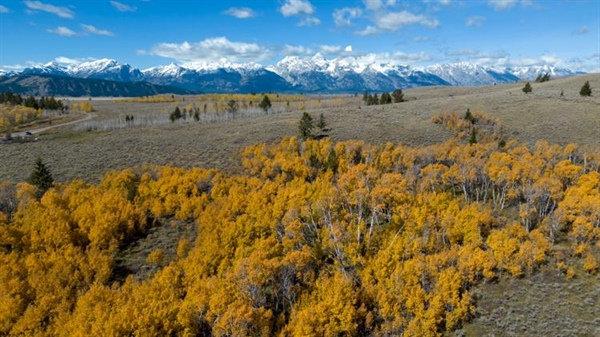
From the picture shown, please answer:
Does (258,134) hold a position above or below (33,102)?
below

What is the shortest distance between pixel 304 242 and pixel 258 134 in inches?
1693

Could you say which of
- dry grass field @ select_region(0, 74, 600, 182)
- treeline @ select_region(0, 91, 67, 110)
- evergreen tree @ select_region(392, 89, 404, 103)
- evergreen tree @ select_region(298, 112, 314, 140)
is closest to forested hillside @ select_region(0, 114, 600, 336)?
dry grass field @ select_region(0, 74, 600, 182)

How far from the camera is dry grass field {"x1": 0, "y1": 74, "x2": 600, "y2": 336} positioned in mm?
39781

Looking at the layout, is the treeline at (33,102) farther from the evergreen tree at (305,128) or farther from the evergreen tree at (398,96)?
the evergreen tree at (398,96)

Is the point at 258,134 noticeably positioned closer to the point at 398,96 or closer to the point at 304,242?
the point at 304,242

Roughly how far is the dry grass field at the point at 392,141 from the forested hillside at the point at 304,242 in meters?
2.82

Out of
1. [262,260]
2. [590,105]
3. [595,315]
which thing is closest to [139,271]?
[262,260]

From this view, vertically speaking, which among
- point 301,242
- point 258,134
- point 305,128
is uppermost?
point 305,128

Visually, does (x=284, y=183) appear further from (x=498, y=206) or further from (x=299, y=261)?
(x=498, y=206)

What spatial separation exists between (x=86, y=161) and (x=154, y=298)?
48245mm

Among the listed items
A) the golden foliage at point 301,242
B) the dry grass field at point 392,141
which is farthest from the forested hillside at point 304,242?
the dry grass field at point 392,141

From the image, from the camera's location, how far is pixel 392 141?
82.9 meters

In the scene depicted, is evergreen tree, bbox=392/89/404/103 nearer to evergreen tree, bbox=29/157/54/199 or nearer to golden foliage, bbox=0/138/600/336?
golden foliage, bbox=0/138/600/336

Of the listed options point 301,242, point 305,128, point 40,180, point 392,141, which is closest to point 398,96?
point 392,141
